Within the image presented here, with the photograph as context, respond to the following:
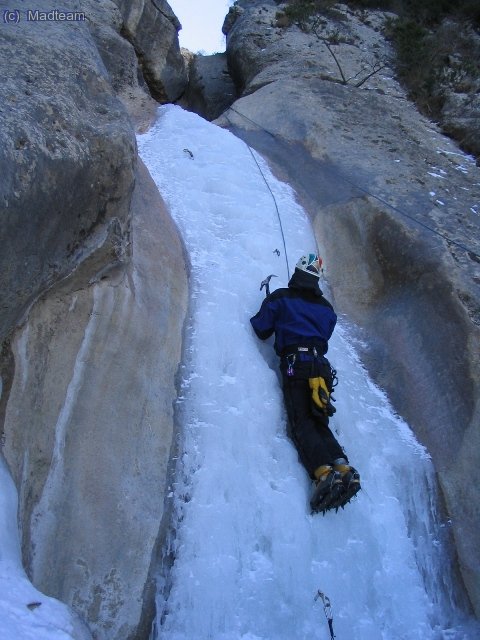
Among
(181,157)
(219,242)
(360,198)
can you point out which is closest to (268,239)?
(219,242)

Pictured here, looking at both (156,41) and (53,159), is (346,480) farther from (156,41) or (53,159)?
(156,41)

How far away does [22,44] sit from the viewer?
4.60m

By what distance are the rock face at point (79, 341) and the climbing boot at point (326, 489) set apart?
3.77ft

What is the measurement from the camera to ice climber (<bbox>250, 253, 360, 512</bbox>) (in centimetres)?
434

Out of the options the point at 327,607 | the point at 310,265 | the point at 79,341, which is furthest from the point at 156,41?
the point at 327,607

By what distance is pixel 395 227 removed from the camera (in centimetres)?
687

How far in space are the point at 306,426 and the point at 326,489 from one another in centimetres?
60

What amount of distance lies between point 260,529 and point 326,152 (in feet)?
20.4

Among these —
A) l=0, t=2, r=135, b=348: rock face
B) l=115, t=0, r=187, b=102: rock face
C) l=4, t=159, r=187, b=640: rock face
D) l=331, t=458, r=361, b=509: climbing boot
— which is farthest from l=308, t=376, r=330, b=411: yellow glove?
l=115, t=0, r=187, b=102: rock face

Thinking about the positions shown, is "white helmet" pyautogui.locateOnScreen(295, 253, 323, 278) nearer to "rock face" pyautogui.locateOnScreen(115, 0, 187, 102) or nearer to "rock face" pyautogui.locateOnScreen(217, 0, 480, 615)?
"rock face" pyautogui.locateOnScreen(217, 0, 480, 615)

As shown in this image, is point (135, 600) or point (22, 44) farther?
point (22, 44)

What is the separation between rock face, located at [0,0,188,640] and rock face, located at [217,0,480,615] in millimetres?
2407

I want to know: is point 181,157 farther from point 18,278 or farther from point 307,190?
point 18,278

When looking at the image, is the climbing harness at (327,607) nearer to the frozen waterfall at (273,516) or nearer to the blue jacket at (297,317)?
the frozen waterfall at (273,516)
